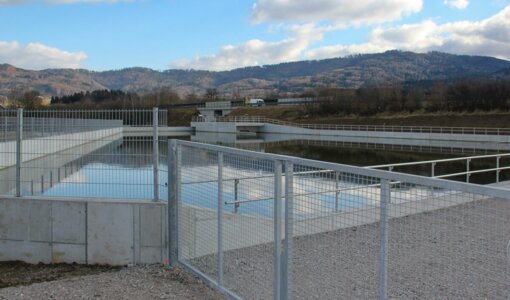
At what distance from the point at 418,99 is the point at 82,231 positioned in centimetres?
9584

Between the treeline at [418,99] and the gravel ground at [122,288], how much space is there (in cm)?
8209

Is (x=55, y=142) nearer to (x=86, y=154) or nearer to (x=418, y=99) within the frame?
(x=86, y=154)

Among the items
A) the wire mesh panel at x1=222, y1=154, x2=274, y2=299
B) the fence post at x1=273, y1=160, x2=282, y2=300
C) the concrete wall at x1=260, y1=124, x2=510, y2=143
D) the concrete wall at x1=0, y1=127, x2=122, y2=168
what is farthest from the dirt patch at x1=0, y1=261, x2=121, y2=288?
the concrete wall at x1=260, y1=124, x2=510, y2=143

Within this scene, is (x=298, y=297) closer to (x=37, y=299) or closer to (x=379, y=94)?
(x=37, y=299)

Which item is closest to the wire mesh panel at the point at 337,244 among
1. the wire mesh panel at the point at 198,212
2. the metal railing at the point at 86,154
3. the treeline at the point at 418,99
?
the wire mesh panel at the point at 198,212

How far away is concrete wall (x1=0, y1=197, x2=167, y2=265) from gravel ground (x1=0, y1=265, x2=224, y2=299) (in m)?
0.78

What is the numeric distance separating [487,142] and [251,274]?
56.0 meters

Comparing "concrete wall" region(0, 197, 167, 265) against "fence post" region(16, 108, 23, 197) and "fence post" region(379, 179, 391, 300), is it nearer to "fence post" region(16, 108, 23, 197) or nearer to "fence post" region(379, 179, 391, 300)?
"fence post" region(16, 108, 23, 197)

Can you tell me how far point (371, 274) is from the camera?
6.34 metres

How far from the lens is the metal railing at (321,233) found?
4930mm

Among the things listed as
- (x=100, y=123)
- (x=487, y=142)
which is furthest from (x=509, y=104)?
(x=100, y=123)

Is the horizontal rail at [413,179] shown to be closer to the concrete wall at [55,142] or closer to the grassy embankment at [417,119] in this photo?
the concrete wall at [55,142]

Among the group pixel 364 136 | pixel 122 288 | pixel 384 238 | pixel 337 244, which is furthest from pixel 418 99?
pixel 384 238

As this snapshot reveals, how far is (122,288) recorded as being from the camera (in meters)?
6.77
